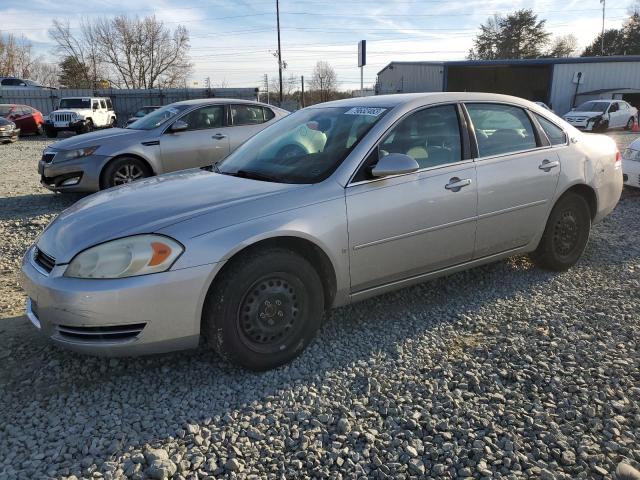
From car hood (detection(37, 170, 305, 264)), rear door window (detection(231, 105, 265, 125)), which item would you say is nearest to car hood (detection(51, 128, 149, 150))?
rear door window (detection(231, 105, 265, 125))

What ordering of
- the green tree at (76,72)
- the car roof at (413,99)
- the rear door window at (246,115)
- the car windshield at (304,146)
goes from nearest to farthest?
1. the car windshield at (304,146)
2. the car roof at (413,99)
3. the rear door window at (246,115)
4. the green tree at (76,72)

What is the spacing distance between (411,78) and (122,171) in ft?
141

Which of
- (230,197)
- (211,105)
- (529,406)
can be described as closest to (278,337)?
(230,197)

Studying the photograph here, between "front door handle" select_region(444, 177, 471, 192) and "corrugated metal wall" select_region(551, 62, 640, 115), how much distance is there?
1439 inches

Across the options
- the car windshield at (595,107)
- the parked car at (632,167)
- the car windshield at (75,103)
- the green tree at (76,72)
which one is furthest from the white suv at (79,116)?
the green tree at (76,72)

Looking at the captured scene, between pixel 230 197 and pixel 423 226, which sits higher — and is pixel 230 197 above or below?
above

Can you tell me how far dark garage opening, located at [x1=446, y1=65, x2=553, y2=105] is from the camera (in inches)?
1639

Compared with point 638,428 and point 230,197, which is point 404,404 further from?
point 230,197

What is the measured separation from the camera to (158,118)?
26.8 feet

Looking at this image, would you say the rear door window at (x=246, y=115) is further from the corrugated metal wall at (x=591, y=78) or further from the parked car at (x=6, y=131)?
the corrugated metal wall at (x=591, y=78)

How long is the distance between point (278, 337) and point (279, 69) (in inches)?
1489

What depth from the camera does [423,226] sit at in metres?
3.52

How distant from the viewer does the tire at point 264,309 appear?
9.30 ft

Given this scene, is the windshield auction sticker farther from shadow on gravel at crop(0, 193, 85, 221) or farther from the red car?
the red car
